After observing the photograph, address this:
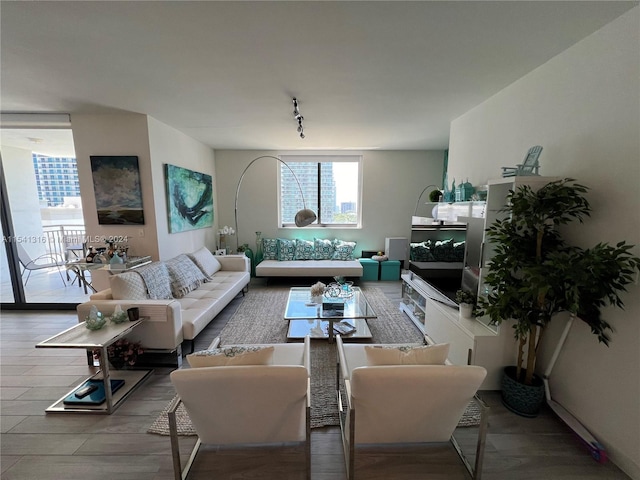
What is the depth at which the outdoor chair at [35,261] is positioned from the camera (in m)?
3.66

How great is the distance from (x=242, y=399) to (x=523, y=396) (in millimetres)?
2045

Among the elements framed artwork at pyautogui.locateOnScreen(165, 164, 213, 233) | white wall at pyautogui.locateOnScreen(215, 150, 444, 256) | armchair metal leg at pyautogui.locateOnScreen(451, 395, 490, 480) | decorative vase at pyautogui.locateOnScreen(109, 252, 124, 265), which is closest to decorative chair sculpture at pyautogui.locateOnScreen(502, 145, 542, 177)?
armchair metal leg at pyautogui.locateOnScreen(451, 395, 490, 480)

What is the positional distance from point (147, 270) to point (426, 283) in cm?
337

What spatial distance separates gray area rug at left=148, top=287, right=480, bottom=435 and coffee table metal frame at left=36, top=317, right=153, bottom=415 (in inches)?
17.9

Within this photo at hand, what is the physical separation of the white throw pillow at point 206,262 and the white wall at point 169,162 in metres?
0.24

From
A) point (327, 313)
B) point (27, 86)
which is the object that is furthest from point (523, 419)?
point (27, 86)

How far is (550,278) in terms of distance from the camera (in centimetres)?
154

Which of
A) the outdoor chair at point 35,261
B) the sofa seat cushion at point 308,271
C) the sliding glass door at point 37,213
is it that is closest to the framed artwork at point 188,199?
the sliding glass door at point 37,213

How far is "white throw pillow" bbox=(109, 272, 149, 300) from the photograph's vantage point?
101 inches

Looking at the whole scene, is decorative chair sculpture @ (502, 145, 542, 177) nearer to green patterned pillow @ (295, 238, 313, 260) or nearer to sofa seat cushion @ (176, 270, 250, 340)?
sofa seat cushion @ (176, 270, 250, 340)

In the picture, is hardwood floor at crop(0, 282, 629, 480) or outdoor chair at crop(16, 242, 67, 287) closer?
hardwood floor at crop(0, 282, 629, 480)

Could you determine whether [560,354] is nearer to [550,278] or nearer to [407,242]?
[550,278]

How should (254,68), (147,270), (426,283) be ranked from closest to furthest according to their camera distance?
(254,68) < (147,270) < (426,283)

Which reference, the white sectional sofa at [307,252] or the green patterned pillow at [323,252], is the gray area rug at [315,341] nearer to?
the white sectional sofa at [307,252]
